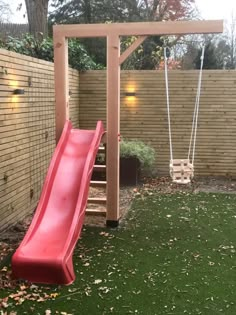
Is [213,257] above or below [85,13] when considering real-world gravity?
below

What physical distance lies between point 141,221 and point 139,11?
12.3m

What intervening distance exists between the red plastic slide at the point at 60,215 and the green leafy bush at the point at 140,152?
245 centimetres

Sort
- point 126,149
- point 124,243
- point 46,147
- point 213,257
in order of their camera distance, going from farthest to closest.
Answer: point 126,149, point 46,147, point 124,243, point 213,257

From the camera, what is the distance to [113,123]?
5.07m

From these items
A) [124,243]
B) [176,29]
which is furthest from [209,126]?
[124,243]

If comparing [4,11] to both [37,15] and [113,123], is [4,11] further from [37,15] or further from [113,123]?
[113,123]

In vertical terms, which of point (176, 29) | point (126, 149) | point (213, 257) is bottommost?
point (213, 257)

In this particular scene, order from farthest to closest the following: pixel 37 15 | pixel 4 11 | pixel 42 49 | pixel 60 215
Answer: pixel 4 11
pixel 37 15
pixel 42 49
pixel 60 215

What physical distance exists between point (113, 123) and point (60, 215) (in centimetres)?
147

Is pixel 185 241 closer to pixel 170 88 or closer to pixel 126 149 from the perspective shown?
pixel 126 149

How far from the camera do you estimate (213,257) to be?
423 cm

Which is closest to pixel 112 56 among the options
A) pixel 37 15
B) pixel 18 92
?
pixel 18 92

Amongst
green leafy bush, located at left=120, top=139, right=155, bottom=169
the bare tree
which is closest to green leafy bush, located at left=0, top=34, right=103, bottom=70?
green leafy bush, located at left=120, top=139, right=155, bottom=169

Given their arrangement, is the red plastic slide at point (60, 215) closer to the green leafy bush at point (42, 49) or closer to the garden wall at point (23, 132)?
the garden wall at point (23, 132)
